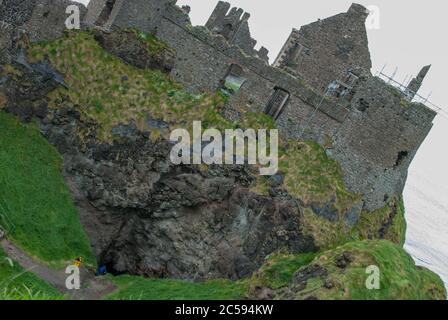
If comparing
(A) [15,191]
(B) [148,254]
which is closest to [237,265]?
(B) [148,254]

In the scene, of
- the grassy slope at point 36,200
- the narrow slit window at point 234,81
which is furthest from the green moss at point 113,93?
the grassy slope at point 36,200

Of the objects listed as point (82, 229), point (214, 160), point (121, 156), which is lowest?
point (82, 229)

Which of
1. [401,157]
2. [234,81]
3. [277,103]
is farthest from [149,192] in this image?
[401,157]

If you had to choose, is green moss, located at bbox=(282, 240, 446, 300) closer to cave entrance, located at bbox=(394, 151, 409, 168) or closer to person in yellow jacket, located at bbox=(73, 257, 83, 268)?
cave entrance, located at bbox=(394, 151, 409, 168)

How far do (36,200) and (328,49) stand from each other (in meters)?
27.3

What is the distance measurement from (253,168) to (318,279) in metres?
12.6

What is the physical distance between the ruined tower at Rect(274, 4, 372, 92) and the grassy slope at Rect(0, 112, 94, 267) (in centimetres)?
2135

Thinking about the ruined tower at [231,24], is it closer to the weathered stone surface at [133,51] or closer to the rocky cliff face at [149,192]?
the weathered stone surface at [133,51]

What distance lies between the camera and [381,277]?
86.0 feet

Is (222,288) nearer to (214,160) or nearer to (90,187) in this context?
(214,160)

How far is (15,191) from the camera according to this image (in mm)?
33094

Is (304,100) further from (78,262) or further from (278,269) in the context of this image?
(78,262)

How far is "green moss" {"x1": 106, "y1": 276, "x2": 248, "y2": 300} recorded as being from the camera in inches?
1209
